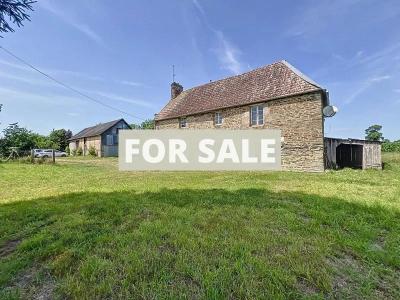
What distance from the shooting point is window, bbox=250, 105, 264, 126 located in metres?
15.4

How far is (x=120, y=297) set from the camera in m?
2.23

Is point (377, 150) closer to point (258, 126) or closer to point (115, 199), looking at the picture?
point (258, 126)

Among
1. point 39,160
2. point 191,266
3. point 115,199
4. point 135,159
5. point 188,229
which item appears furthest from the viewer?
point 39,160

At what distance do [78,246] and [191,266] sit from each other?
5.28ft

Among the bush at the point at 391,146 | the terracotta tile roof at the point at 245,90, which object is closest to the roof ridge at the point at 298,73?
the terracotta tile roof at the point at 245,90

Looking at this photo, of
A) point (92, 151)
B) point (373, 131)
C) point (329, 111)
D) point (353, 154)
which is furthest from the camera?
point (373, 131)

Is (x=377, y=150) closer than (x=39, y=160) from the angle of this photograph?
Yes

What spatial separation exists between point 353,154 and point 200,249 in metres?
16.4

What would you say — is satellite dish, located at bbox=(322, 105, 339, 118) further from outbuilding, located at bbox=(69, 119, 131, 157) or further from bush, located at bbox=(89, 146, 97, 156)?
bush, located at bbox=(89, 146, 97, 156)

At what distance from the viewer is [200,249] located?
124 inches

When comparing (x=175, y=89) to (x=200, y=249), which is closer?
(x=200, y=249)

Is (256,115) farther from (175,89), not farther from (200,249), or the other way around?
(200,249)

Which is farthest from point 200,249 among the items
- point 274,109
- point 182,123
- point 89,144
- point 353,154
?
point 89,144

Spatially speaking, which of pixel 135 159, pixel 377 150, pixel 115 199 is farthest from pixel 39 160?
pixel 377 150
